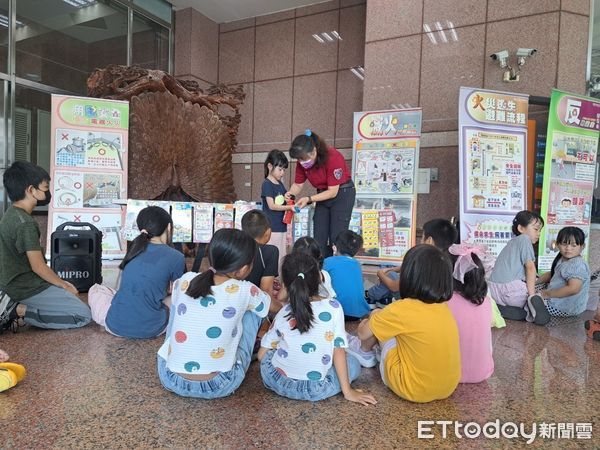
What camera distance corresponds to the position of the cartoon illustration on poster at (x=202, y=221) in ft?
14.8

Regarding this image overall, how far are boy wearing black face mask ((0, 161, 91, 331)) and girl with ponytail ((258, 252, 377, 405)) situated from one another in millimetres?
1411

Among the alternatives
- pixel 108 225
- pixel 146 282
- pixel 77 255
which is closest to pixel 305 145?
pixel 146 282

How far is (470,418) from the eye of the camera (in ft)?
4.94

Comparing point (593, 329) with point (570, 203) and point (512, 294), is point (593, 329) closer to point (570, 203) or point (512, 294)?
point (512, 294)

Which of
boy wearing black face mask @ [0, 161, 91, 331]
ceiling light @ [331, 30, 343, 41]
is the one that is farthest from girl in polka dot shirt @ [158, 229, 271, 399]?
ceiling light @ [331, 30, 343, 41]

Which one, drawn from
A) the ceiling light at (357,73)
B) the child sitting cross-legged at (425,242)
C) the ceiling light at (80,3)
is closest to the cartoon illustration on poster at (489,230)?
the child sitting cross-legged at (425,242)

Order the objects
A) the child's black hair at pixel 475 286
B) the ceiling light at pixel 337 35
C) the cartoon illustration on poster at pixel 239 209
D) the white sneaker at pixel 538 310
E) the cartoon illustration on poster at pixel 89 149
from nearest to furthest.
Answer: the child's black hair at pixel 475 286 → the white sneaker at pixel 538 310 → the cartoon illustration on poster at pixel 89 149 → the cartoon illustration on poster at pixel 239 209 → the ceiling light at pixel 337 35

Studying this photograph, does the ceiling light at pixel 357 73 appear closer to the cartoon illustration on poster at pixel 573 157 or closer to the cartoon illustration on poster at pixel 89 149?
the cartoon illustration on poster at pixel 573 157

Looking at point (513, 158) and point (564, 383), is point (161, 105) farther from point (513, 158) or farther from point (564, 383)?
point (564, 383)

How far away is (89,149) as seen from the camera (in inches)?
179

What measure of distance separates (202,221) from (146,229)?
2.29 m

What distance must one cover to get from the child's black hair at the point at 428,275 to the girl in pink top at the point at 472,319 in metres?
0.27

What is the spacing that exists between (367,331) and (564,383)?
0.93 metres

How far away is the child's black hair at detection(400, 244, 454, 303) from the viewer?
1.49 metres
